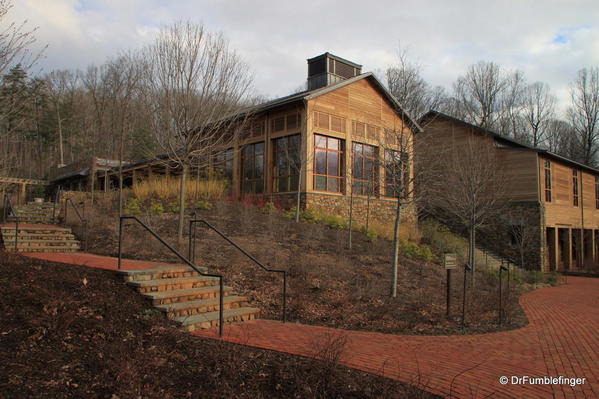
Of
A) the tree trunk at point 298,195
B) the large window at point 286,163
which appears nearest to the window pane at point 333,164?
the large window at point 286,163

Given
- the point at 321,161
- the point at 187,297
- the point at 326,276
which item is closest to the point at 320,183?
the point at 321,161

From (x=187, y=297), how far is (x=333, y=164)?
15010mm

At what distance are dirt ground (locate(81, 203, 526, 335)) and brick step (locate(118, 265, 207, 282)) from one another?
1451mm

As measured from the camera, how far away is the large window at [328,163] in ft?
66.3

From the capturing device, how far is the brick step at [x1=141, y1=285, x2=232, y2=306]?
6.34 meters

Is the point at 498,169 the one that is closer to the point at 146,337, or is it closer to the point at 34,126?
the point at 146,337

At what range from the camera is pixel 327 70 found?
23.5 m

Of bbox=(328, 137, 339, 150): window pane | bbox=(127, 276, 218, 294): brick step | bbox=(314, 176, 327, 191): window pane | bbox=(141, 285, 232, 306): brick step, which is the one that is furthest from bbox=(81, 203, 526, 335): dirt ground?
bbox=(328, 137, 339, 150): window pane

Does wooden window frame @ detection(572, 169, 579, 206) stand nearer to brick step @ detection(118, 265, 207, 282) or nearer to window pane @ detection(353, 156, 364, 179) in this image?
window pane @ detection(353, 156, 364, 179)

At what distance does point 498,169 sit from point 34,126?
1529 inches

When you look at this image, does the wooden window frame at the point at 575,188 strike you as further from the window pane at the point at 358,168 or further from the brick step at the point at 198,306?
the brick step at the point at 198,306

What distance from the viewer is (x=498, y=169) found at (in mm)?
24516

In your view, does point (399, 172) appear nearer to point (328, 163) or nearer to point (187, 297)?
point (187, 297)

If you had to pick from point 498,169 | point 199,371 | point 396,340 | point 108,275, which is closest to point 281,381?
point 199,371
